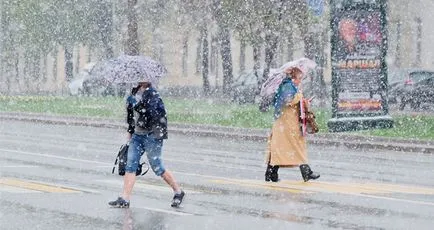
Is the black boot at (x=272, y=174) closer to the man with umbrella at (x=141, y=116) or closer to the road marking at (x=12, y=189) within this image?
the man with umbrella at (x=141, y=116)

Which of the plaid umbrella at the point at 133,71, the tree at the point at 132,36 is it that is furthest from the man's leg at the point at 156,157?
the tree at the point at 132,36

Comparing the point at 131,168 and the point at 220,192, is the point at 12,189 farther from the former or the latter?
the point at 220,192

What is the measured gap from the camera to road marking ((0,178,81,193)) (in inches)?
585

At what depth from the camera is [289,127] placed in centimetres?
1574

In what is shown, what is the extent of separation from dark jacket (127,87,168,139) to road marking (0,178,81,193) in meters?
2.04

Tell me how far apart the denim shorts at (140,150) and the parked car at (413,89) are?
2879 cm

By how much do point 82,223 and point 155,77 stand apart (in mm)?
2090

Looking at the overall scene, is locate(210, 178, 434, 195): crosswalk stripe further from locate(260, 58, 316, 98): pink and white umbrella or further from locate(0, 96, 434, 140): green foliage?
locate(0, 96, 434, 140): green foliage

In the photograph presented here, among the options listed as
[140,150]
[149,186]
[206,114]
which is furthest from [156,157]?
[206,114]

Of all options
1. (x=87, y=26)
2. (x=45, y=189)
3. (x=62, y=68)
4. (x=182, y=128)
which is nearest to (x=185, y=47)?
(x=87, y=26)

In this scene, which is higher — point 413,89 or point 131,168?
point 131,168

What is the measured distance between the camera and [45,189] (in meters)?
15.0

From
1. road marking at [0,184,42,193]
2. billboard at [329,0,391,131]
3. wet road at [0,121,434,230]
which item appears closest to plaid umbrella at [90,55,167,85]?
wet road at [0,121,434,230]

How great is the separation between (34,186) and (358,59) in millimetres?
13748
